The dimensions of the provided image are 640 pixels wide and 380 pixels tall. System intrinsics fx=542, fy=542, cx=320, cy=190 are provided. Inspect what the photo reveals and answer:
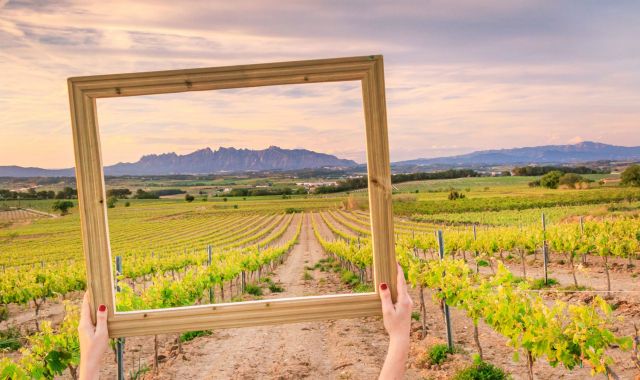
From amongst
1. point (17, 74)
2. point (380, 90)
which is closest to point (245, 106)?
point (380, 90)

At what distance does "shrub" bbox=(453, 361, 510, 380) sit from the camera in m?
4.62

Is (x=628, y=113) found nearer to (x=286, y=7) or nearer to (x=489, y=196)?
(x=489, y=196)

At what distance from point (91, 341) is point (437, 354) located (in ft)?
15.7

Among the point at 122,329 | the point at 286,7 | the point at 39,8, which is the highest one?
the point at 39,8

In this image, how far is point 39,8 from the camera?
1241 cm

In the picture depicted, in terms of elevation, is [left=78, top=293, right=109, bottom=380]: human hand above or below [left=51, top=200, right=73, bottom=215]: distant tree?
above

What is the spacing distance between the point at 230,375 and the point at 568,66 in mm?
16980

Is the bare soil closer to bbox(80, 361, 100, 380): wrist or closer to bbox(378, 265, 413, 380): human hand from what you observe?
bbox(378, 265, 413, 380): human hand

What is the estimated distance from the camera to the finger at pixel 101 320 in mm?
1429

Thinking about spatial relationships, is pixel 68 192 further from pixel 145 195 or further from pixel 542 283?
pixel 542 283

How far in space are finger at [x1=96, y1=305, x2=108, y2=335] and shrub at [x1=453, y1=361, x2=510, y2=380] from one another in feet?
12.8

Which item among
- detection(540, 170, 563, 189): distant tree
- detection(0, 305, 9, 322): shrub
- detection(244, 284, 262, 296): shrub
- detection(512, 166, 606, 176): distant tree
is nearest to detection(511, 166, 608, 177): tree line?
detection(512, 166, 606, 176): distant tree

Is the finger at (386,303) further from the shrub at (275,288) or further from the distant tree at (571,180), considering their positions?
the distant tree at (571,180)

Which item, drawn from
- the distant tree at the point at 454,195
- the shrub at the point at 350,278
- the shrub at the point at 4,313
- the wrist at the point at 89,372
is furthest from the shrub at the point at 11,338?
the distant tree at the point at 454,195
